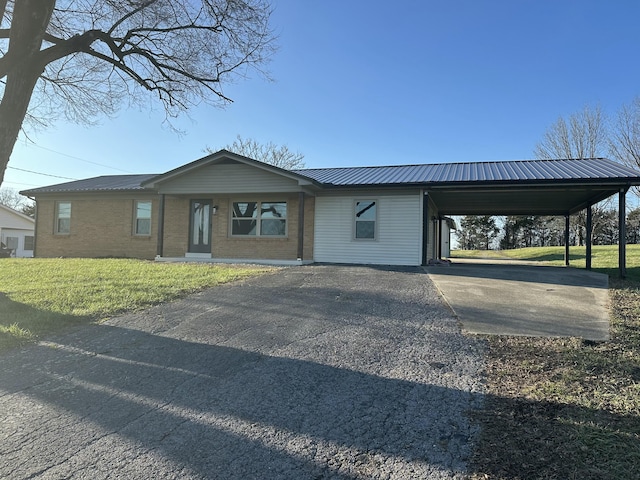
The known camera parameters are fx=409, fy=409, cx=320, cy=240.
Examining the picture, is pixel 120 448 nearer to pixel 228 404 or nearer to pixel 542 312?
pixel 228 404

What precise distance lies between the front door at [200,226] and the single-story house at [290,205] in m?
0.04

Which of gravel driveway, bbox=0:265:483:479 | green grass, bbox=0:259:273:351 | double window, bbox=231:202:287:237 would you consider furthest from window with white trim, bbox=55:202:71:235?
gravel driveway, bbox=0:265:483:479

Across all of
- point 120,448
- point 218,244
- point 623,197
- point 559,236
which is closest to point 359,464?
point 120,448

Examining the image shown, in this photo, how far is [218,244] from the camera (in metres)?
15.3

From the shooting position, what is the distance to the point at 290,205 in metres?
14.7

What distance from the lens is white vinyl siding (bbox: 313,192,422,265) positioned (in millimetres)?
13484

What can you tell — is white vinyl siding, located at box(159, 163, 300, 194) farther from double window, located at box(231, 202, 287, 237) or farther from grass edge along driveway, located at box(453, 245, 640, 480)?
grass edge along driveway, located at box(453, 245, 640, 480)

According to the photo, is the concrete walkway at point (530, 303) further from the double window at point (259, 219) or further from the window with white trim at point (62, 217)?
the window with white trim at point (62, 217)

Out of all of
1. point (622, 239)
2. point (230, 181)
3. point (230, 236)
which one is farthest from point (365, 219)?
point (622, 239)

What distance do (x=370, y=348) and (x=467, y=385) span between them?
4.04 feet

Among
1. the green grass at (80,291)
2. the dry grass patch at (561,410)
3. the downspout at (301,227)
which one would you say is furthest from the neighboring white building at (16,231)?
the dry grass patch at (561,410)

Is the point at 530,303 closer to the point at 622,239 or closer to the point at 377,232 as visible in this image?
the point at 622,239

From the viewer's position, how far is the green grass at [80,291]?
5582 mm

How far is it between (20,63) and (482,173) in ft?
41.2
